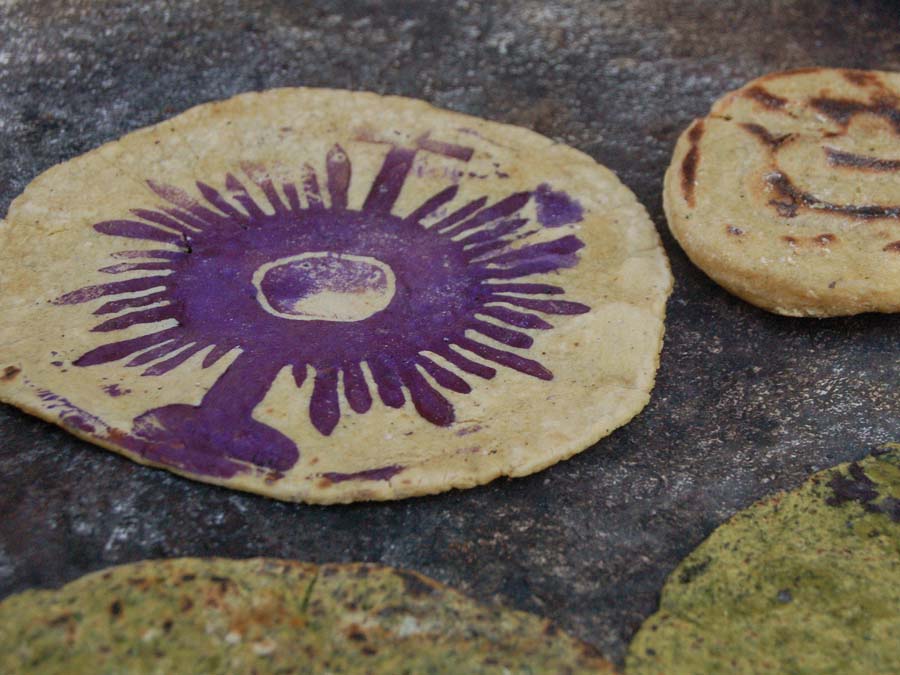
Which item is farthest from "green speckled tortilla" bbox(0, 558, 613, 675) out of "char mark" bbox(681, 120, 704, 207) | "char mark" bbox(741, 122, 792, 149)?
"char mark" bbox(741, 122, 792, 149)

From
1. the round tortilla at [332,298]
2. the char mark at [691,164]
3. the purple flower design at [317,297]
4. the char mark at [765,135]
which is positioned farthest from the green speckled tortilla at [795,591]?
the char mark at [765,135]

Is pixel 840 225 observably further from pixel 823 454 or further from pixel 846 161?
pixel 823 454

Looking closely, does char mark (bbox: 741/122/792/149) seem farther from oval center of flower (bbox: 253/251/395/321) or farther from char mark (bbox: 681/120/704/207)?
oval center of flower (bbox: 253/251/395/321)

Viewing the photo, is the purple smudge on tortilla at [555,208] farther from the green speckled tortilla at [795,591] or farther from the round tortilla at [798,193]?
the green speckled tortilla at [795,591]

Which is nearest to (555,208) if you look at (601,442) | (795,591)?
(601,442)

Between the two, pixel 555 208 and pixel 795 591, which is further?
pixel 555 208

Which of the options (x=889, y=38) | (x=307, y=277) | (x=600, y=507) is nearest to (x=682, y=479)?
(x=600, y=507)

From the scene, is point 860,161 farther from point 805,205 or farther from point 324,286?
point 324,286
